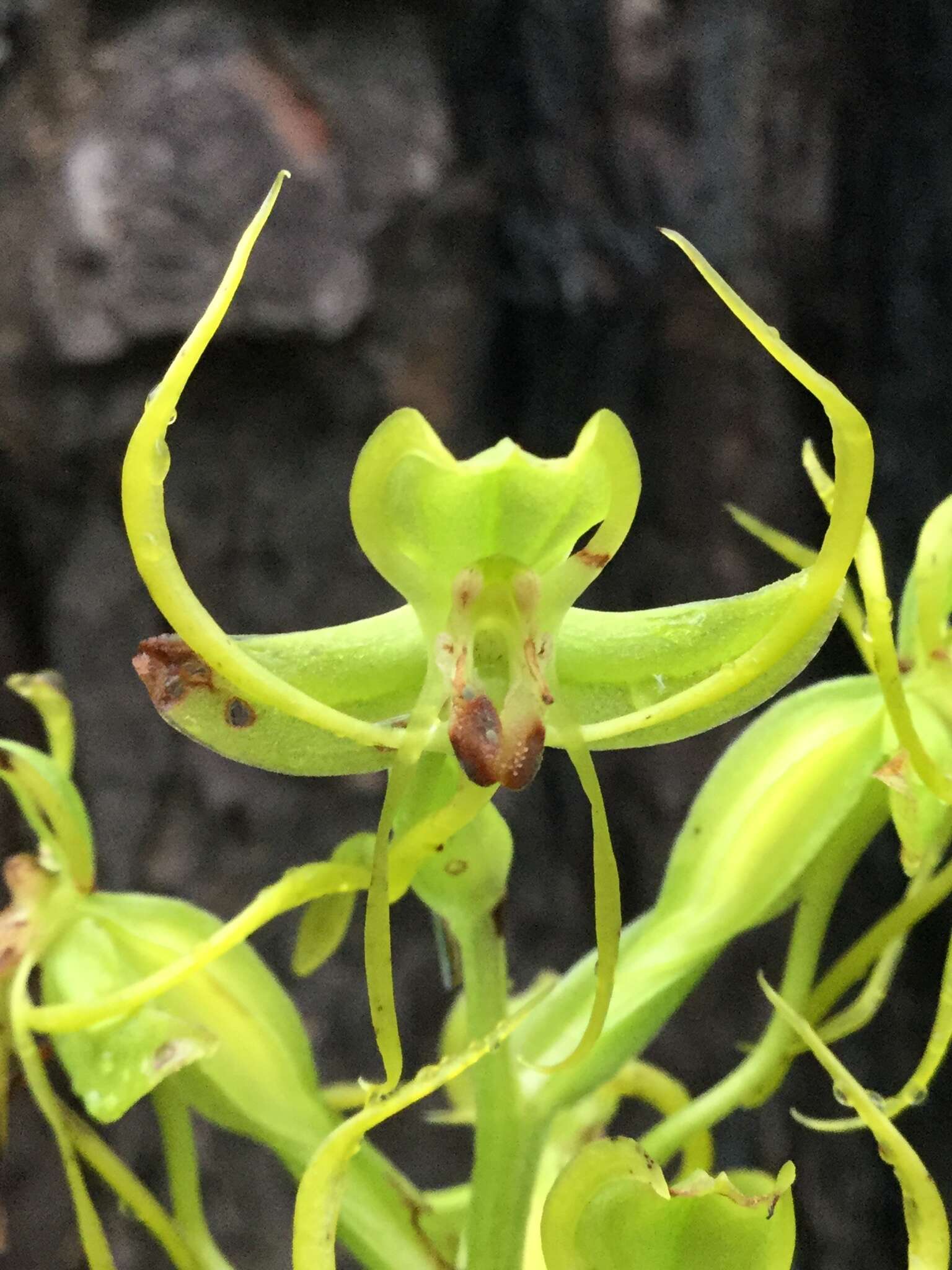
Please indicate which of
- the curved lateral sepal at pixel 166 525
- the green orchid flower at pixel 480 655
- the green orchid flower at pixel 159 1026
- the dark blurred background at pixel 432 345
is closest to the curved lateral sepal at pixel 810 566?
the green orchid flower at pixel 480 655

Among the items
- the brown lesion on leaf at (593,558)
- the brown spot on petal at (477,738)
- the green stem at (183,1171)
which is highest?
the brown lesion on leaf at (593,558)

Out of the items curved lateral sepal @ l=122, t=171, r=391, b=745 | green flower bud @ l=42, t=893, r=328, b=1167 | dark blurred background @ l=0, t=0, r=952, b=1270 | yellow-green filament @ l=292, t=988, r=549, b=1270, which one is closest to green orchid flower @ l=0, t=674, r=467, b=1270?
green flower bud @ l=42, t=893, r=328, b=1167

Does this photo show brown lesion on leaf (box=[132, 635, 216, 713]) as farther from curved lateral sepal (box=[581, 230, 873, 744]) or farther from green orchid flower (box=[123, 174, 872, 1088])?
curved lateral sepal (box=[581, 230, 873, 744])

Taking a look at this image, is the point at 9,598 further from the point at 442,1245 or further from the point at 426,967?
the point at 442,1245

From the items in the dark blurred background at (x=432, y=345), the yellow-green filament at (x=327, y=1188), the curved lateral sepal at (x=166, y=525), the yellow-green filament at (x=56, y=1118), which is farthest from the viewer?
the dark blurred background at (x=432, y=345)

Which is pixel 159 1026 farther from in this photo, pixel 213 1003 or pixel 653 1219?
pixel 653 1219

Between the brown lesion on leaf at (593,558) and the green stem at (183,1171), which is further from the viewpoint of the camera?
the green stem at (183,1171)

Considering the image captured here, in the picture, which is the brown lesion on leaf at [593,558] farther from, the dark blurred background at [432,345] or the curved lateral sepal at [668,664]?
the dark blurred background at [432,345]

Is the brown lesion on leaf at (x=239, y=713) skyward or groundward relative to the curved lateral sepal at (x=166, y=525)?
groundward
